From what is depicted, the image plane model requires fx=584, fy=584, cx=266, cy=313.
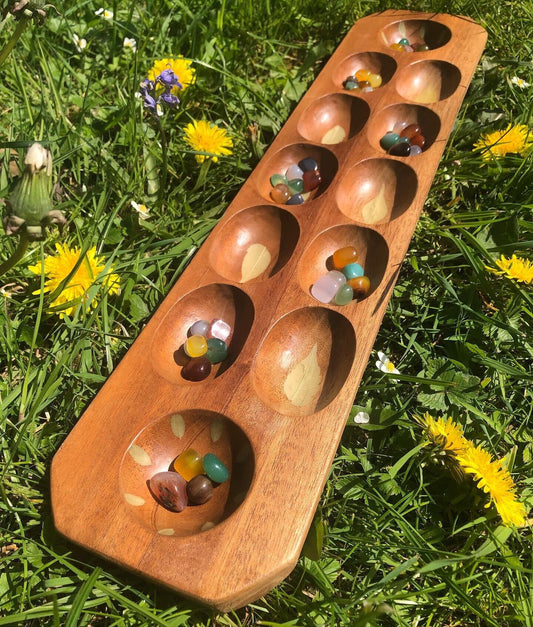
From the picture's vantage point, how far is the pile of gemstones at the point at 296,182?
1268 millimetres

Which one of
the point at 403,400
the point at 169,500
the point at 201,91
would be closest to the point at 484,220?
the point at 403,400

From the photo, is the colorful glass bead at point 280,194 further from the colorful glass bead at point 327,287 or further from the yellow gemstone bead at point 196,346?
the yellow gemstone bead at point 196,346

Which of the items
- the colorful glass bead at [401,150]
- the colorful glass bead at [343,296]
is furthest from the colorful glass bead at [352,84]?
the colorful glass bead at [343,296]

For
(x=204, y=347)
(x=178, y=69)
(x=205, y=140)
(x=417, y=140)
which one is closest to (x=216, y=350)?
(x=204, y=347)

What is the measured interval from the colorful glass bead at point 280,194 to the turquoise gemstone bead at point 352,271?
0.72ft

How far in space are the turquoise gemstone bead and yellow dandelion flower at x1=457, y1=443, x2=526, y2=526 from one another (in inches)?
15.2

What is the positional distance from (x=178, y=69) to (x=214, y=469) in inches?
41.2

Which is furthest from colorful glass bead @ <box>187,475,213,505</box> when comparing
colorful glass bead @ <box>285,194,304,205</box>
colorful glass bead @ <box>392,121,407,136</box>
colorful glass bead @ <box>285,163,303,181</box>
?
colorful glass bead @ <box>392,121,407,136</box>

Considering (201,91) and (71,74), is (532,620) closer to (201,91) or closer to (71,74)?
(201,91)

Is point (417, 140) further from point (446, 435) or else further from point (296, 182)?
point (446, 435)

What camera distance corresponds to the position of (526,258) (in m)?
1.33

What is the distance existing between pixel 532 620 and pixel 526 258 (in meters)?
0.76

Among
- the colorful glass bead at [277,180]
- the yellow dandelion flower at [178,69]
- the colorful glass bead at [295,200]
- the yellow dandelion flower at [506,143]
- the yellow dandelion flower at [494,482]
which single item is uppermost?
the yellow dandelion flower at [178,69]

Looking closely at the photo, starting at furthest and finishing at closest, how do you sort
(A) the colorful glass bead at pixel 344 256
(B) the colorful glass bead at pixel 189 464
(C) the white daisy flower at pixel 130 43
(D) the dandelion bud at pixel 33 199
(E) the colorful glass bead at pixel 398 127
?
(C) the white daisy flower at pixel 130 43 → (E) the colorful glass bead at pixel 398 127 → (A) the colorful glass bead at pixel 344 256 → (B) the colorful glass bead at pixel 189 464 → (D) the dandelion bud at pixel 33 199
